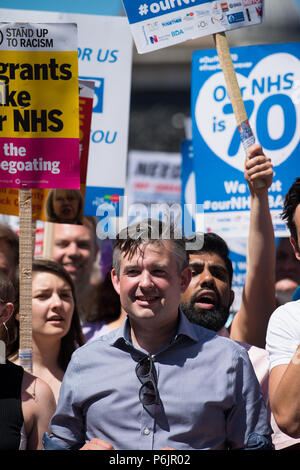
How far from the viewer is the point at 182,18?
12.9 ft

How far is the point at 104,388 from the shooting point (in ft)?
9.23

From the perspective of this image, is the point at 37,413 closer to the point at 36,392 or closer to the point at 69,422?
the point at 36,392

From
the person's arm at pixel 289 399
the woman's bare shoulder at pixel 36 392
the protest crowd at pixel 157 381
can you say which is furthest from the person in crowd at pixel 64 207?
the person's arm at pixel 289 399

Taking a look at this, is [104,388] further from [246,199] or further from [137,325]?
[246,199]

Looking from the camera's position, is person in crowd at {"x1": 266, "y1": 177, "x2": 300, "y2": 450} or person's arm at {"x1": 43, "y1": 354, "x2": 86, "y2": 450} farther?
person's arm at {"x1": 43, "y1": 354, "x2": 86, "y2": 450}

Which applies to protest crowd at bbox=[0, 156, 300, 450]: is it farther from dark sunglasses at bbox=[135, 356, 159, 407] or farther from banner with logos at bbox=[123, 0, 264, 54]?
banner with logos at bbox=[123, 0, 264, 54]

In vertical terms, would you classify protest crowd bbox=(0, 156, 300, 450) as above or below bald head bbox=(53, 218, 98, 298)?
below

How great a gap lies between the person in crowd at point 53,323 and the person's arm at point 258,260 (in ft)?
2.84

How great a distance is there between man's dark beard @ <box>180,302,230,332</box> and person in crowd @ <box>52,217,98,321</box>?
1.58 m

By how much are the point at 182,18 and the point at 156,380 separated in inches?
74.4

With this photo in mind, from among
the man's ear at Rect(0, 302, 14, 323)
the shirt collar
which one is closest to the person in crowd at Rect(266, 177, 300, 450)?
the shirt collar

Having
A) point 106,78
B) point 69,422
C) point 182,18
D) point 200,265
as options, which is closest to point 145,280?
point 69,422

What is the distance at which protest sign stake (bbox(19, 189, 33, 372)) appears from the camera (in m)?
3.50
